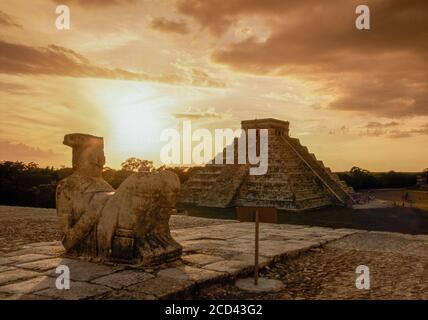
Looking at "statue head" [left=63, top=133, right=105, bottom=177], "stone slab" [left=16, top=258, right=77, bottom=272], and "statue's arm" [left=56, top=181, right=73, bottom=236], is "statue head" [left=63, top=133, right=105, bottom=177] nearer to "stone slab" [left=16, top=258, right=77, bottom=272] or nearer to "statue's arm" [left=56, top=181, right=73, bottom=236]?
"statue's arm" [left=56, top=181, right=73, bottom=236]

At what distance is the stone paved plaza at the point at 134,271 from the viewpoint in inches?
172

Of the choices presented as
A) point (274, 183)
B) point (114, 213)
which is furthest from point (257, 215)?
point (274, 183)

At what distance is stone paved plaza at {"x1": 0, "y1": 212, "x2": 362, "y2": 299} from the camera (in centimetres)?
436

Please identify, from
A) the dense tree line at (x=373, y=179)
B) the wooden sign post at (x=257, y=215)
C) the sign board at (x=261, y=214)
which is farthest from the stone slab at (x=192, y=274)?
the dense tree line at (x=373, y=179)

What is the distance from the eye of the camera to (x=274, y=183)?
78.5ft

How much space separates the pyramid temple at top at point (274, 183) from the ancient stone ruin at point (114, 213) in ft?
54.8

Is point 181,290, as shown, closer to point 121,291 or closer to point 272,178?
point 121,291

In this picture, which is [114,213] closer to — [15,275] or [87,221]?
[87,221]

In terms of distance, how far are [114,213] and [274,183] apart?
19.1 metres

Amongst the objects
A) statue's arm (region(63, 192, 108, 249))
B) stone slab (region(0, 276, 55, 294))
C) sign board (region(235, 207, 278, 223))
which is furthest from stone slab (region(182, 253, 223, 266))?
stone slab (region(0, 276, 55, 294))

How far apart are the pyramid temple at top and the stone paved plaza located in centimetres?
1476

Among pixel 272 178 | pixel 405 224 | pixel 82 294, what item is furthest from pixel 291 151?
pixel 82 294
